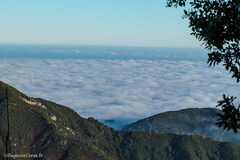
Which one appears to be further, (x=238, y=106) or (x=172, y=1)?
(x=172, y=1)

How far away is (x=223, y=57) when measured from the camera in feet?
66.9

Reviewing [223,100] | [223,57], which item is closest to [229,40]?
[223,57]

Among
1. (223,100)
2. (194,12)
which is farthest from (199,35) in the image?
(223,100)

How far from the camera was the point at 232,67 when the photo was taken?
20.2 metres

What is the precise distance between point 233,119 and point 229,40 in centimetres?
305

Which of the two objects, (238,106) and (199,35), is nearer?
(238,106)

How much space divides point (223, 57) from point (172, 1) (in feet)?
10.3

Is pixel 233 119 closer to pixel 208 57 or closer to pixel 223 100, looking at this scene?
pixel 223 100

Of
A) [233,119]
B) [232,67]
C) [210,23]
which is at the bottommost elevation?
[233,119]

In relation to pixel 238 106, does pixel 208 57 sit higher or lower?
higher

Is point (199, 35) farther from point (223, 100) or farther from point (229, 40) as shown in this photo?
point (223, 100)

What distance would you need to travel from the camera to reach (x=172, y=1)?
21328 mm

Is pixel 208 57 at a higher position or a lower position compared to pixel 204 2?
lower

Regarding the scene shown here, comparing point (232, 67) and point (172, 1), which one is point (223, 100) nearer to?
point (232, 67)
